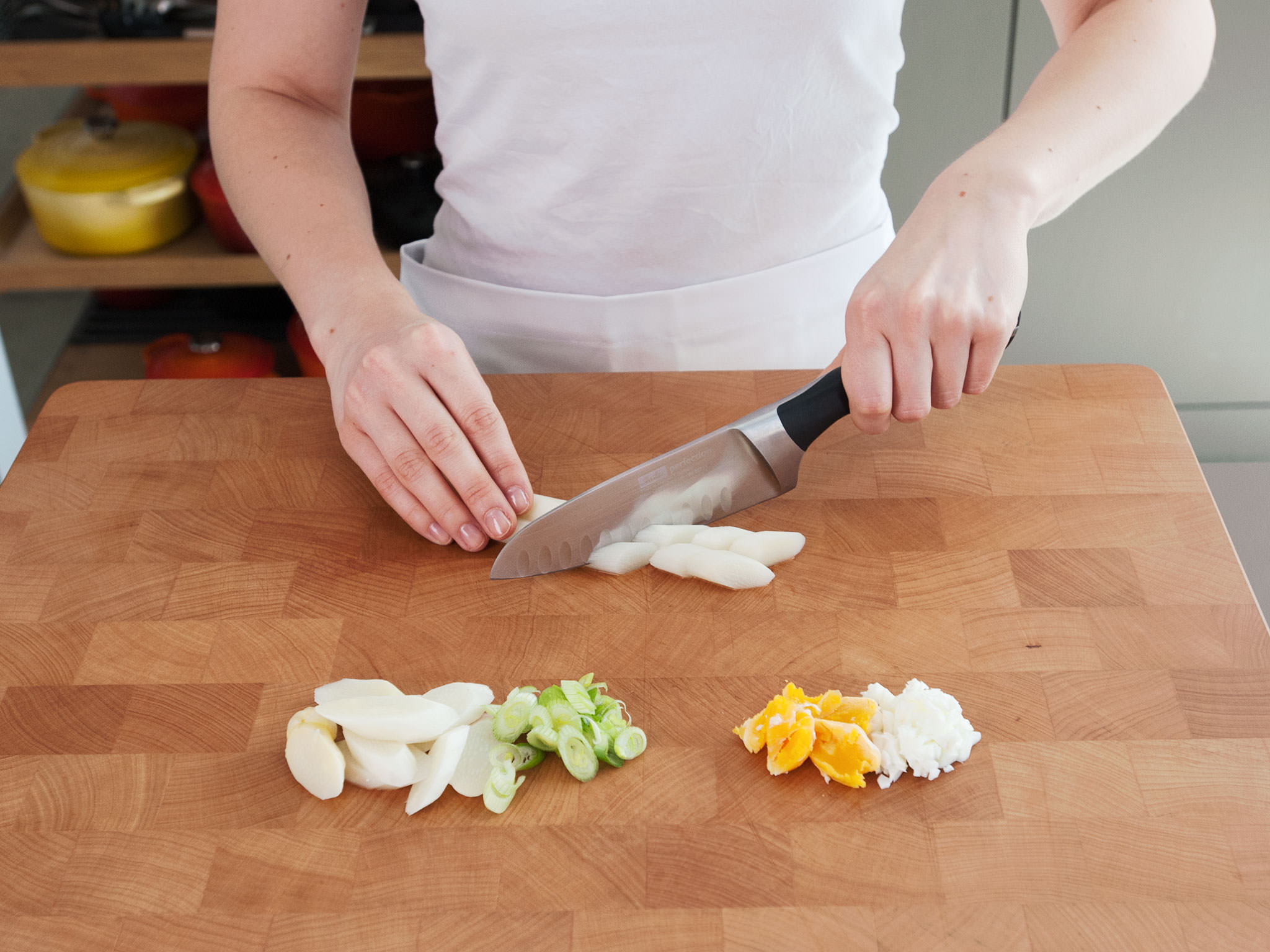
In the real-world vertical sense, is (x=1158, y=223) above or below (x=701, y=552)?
below

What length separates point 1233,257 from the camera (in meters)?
2.08

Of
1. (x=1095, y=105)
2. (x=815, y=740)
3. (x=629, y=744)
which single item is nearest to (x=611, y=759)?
(x=629, y=744)

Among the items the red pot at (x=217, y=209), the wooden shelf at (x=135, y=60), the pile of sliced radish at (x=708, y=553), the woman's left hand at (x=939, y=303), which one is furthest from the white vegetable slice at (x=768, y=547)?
the red pot at (x=217, y=209)

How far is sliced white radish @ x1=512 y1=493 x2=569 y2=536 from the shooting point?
3.14 ft

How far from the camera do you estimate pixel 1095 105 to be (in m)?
0.98

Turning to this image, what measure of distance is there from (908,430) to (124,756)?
712mm

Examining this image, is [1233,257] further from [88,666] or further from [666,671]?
[88,666]

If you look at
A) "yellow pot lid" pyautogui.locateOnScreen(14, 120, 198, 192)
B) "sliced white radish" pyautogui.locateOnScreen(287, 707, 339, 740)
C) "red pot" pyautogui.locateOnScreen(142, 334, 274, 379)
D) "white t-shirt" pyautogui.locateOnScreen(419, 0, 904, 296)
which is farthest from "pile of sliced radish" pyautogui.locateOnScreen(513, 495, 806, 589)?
"yellow pot lid" pyautogui.locateOnScreen(14, 120, 198, 192)

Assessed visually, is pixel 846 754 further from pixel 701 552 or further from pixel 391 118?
pixel 391 118

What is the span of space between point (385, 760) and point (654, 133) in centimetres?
66

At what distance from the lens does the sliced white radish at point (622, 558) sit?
3.05 feet

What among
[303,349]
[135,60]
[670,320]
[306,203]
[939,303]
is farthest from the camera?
[303,349]

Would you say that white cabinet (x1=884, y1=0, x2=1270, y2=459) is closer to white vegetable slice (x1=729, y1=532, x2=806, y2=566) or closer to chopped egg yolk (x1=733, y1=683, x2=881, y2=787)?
white vegetable slice (x1=729, y1=532, x2=806, y2=566)

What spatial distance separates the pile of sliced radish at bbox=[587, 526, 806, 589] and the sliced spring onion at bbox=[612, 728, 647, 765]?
0.54ft
